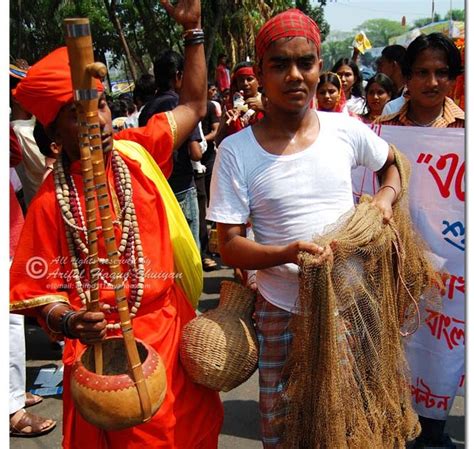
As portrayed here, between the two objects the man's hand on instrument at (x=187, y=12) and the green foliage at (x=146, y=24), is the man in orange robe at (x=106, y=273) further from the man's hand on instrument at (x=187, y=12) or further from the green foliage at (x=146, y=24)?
the green foliage at (x=146, y=24)

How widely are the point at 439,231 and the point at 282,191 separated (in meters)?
1.21

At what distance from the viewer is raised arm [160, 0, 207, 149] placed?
2.40m

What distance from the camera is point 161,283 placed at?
2260 millimetres

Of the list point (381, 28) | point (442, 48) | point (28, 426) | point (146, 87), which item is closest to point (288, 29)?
point (442, 48)

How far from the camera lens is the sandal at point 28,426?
3682mm

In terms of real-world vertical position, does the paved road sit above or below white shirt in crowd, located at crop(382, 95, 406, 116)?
below

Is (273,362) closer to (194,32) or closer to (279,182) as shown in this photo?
(279,182)

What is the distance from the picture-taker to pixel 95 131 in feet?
5.79

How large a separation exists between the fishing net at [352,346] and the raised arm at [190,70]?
772mm

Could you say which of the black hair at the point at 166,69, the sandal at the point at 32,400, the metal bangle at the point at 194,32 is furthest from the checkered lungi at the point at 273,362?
the black hair at the point at 166,69

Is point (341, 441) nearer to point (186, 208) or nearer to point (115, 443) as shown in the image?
point (115, 443)

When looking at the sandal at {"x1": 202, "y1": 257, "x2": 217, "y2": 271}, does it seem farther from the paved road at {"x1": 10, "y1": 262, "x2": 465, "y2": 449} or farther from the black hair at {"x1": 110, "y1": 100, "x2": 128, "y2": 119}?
the black hair at {"x1": 110, "y1": 100, "x2": 128, "y2": 119}

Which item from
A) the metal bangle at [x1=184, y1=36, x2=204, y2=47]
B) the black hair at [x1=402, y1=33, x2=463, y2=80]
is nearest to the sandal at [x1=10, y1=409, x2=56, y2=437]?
the metal bangle at [x1=184, y1=36, x2=204, y2=47]

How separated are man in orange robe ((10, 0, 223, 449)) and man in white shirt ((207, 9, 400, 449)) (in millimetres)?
242
